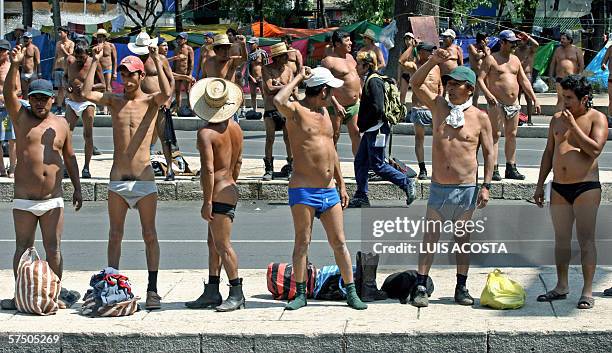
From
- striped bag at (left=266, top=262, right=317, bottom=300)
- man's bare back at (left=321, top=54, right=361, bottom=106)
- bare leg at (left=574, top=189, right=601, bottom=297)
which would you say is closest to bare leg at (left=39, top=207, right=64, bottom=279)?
striped bag at (left=266, top=262, right=317, bottom=300)

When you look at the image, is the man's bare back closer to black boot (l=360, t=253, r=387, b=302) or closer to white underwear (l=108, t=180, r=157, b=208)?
black boot (l=360, t=253, r=387, b=302)

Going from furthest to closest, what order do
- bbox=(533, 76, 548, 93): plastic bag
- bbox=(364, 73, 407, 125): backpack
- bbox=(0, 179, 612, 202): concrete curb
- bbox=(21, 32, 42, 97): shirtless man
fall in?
bbox=(533, 76, 548, 93): plastic bag, bbox=(21, 32, 42, 97): shirtless man, bbox=(0, 179, 612, 202): concrete curb, bbox=(364, 73, 407, 125): backpack

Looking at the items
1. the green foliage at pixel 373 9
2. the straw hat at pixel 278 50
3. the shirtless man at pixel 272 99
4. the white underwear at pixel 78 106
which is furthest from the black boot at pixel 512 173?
the green foliage at pixel 373 9

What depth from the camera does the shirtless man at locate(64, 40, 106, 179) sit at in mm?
14672

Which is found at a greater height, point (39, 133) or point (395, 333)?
point (39, 133)

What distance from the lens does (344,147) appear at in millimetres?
20078

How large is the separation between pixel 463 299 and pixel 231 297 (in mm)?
1762

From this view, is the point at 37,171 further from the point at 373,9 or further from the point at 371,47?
the point at 373,9

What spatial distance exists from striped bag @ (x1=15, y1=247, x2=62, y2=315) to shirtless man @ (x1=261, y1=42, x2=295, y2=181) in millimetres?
6275

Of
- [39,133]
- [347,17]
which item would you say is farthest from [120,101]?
[347,17]

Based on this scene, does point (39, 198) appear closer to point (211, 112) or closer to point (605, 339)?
point (211, 112)

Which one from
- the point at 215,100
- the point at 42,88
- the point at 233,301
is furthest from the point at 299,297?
the point at 42,88

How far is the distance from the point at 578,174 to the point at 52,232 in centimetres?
401

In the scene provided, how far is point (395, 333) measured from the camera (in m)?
7.71
